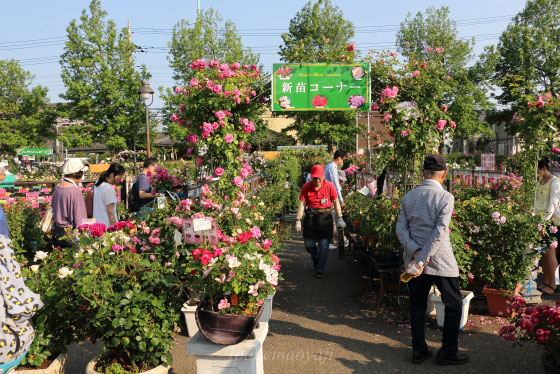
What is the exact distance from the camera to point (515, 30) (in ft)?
116

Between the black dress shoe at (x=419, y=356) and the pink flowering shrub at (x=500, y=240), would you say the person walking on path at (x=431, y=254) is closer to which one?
the black dress shoe at (x=419, y=356)

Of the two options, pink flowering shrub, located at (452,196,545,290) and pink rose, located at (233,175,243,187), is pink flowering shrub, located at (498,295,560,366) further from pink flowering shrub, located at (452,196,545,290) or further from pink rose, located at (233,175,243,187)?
pink rose, located at (233,175,243,187)

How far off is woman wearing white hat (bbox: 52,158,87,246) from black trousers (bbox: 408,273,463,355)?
378 cm

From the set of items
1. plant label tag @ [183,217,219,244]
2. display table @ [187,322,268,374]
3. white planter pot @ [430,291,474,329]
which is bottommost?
white planter pot @ [430,291,474,329]

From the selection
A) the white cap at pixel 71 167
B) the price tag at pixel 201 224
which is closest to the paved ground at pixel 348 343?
the price tag at pixel 201 224

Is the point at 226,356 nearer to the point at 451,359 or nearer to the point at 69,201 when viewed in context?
the point at 451,359

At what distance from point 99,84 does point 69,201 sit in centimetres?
3002

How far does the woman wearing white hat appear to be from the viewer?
5461 mm

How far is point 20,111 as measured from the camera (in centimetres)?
3575

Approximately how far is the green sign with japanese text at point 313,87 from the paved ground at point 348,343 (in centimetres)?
275

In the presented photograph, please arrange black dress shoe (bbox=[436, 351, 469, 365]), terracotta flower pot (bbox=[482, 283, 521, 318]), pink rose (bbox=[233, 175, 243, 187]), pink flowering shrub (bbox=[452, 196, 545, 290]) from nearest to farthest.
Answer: black dress shoe (bbox=[436, 351, 469, 365]), pink flowering shrub (bbox=[452, 196, 545, 290]), terracotta flower pot (bbox=[482, 283, 521, 318]), pink rose (bbox=[233, 175, 243, 187])

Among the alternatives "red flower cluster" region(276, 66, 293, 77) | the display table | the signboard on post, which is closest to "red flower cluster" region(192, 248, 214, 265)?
the display table

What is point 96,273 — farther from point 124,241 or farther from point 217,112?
point 217,112

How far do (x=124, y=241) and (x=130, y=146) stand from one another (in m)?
32.9
